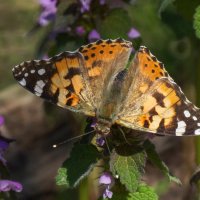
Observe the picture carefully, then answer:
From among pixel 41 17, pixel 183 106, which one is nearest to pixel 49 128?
pixel 41 17

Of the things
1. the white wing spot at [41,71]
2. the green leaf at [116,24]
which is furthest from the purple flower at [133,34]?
the white wing spot at [41,71]

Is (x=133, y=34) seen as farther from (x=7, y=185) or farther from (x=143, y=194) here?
(x=7, y=185)

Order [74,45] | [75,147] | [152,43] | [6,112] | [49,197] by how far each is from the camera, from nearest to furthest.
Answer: [75,147] < [74,45] < [49,197] < [152,43] < [6,112]

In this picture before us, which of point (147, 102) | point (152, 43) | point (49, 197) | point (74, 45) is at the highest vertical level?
point (147, 102)

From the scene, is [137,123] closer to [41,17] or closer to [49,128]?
[41,17]

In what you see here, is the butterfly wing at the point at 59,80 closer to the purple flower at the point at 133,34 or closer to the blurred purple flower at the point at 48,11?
the purple flower at the point at 133,34

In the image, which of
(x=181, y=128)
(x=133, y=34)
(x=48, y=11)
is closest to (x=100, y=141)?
(x=181, y=128)

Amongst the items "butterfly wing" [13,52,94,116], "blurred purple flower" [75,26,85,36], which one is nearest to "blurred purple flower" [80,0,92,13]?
"blurred purple flower" [75,26,85,36]
